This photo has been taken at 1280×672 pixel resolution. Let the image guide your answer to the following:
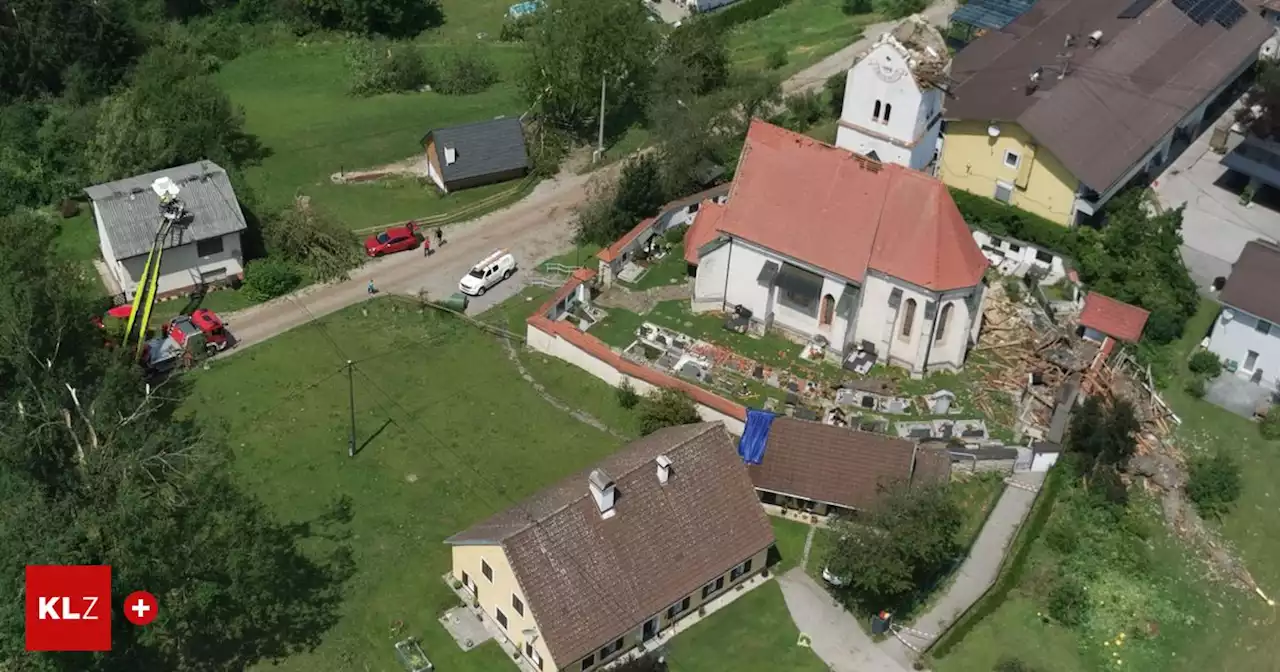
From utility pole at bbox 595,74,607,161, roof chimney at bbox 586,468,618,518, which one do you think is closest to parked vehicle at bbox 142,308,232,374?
roof chimney at bbox 586,468,618,518

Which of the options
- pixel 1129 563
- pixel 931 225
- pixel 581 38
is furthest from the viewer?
pixel 581 38

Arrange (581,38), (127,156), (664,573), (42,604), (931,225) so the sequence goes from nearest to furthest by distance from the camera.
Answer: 1. (42,604)
2. (664,573)
3. (931,225)
4. (127,156)
5. (581,38)

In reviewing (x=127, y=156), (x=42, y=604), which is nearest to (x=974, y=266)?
(x=42, y=604)

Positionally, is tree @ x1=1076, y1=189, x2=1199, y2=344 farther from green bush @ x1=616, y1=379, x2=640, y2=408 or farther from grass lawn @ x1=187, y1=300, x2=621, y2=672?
grass lawn @ x1=187, y1=300, x2=621, y2=672

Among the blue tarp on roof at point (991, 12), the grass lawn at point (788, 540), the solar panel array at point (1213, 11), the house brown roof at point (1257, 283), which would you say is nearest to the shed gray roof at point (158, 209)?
the grass lawn at point (788, 540)

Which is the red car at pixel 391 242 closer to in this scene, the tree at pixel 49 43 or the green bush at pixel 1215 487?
the tree at pixel 49 43

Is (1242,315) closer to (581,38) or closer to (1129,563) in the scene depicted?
(1129,563)
